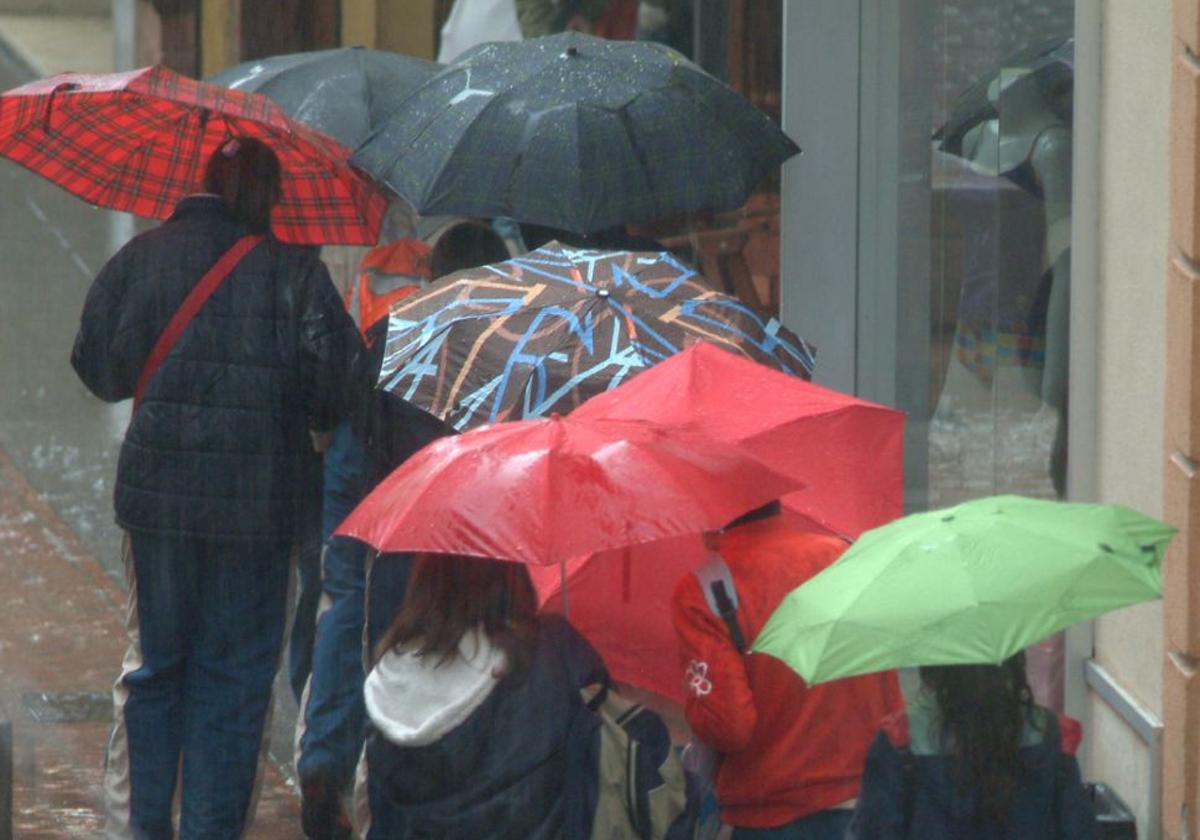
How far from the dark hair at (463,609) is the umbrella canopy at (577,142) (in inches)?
92.8

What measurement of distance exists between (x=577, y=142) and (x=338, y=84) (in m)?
1.95

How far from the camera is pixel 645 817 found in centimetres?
474

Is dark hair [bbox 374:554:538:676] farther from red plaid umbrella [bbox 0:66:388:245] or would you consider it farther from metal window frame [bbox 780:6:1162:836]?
metal window frame [bbox 780:6:1162:836]

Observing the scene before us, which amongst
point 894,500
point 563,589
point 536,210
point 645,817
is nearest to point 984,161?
point 536,210

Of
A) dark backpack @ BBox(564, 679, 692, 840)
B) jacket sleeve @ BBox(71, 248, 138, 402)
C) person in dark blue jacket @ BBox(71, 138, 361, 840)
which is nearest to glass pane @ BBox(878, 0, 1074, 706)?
person in dark blue jacket @ BBox(71, 138, 361, 840)

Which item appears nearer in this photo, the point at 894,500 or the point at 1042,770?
the point at 1042,770

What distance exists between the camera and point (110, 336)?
21.5 feet

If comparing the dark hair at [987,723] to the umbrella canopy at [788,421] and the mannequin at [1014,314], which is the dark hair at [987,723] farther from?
the mannequin at [1014,314]

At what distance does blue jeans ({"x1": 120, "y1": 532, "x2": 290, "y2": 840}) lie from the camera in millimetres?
6551

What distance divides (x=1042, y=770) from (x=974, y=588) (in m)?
0.44

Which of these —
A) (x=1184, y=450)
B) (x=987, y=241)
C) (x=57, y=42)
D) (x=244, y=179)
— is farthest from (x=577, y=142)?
(x=57, y=42)

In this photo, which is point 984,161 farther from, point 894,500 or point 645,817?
point 645,817

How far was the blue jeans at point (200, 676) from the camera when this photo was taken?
655 cm

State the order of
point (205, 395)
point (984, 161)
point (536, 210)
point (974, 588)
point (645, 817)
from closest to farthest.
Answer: point (974, 588), point (645, 817), point (205, 395), point (536, 210), point (984, 161)
